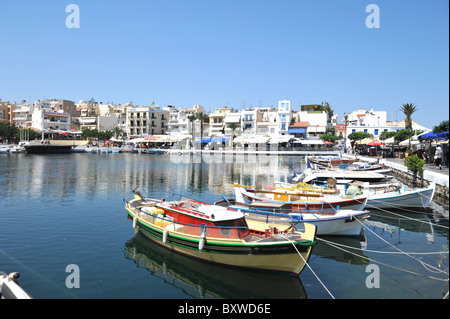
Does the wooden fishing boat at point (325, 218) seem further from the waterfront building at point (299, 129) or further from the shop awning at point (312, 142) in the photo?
the waterfront building at point (299, 129)

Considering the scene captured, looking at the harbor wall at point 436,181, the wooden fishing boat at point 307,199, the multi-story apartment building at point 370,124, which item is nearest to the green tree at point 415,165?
the harbor wall at point 436,181

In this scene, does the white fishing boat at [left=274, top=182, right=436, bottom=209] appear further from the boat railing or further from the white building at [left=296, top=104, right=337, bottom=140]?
the white building at [left=296, top=104, right=337, bottom=140]


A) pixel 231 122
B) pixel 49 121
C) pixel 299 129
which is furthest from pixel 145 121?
pixel 299 129

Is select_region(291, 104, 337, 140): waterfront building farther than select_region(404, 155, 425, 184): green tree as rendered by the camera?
Yes

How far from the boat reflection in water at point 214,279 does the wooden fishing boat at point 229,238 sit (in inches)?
10.2

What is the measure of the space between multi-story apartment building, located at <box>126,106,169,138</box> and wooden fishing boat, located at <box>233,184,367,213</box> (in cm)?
9561

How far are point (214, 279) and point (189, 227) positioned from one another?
230 centimetres

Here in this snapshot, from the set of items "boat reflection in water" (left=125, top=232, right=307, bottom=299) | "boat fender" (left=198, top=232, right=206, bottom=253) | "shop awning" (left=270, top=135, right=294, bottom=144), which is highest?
"shop awning" (left=270, top=135, right=294, bottom=144)

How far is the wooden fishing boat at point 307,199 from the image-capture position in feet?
55.3

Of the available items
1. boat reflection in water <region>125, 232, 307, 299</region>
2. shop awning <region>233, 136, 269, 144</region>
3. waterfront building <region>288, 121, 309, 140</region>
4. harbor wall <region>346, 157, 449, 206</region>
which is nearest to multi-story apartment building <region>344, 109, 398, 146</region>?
waterfront building <region>288, 121, 309, 140</region>

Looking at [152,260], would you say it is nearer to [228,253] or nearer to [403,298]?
[228,253]

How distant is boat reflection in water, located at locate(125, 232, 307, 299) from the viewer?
33.0 ft

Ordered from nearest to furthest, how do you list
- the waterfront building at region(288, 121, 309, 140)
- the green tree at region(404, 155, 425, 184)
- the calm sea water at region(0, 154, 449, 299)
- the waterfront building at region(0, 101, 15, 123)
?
the calm sea water at region(0, 154, 449, 299) → the green tree at region(404, 155, 425, 184) → the waterfront building at region(288, 121, 309, 140) → the waterfront building at region(0, 101, 15, 123)
